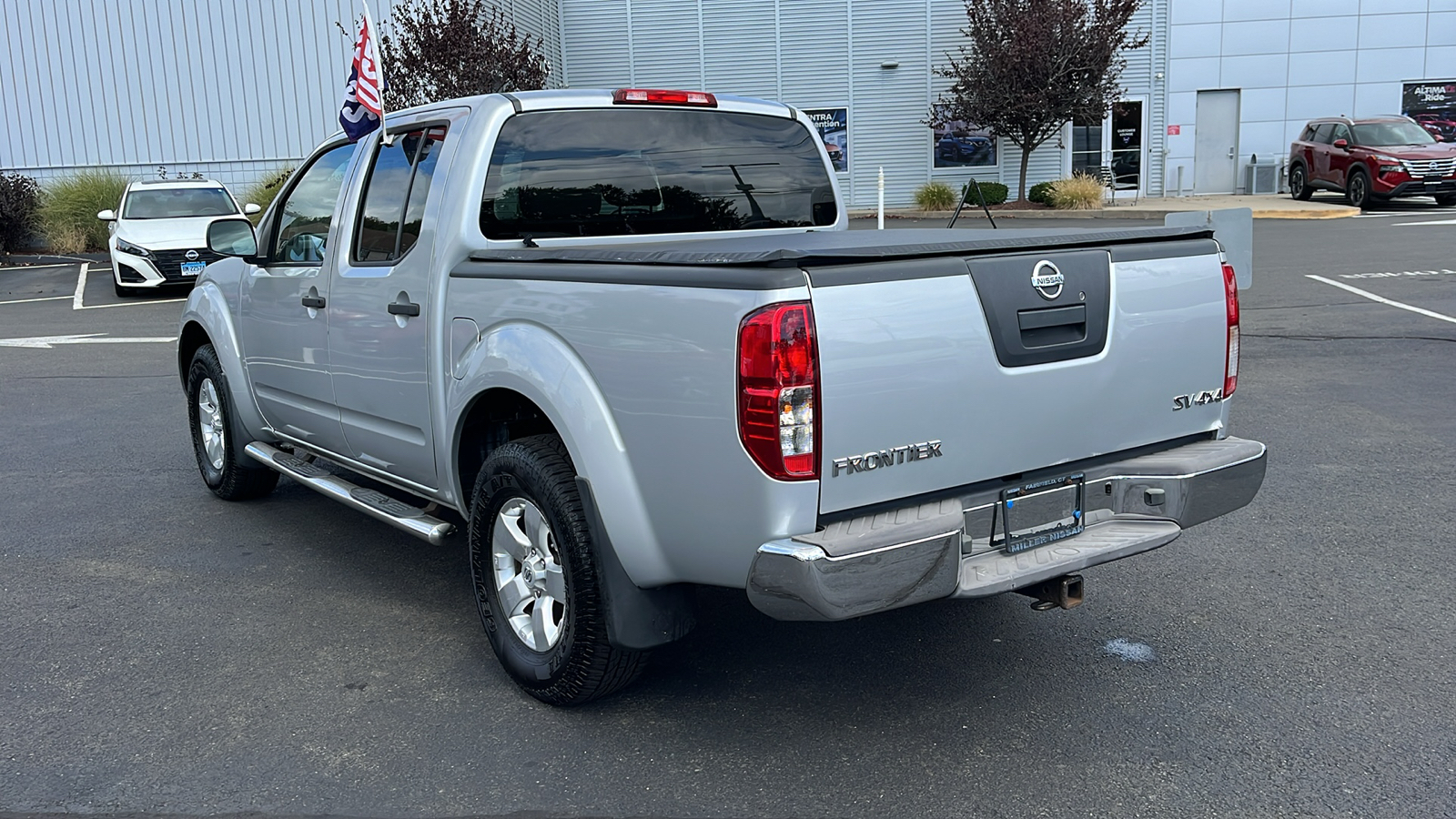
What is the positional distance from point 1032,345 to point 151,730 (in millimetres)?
2914

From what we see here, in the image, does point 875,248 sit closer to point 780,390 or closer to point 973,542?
point 780,390

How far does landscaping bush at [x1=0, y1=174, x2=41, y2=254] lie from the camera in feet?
79.0

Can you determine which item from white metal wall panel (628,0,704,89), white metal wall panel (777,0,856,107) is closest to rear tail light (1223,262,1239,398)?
white metal wall panel (777,0,856,107)

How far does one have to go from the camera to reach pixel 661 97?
474 centimetres

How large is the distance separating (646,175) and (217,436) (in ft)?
10.5

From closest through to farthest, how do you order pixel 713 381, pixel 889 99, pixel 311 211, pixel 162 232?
pixel 713 381 → pixel 311 211 → pixel 162 232 → pixel 889 99

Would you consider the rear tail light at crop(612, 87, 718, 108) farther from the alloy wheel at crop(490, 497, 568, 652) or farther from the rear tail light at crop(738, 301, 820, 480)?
the rear tail light at crop(738, 301, 820, 480)

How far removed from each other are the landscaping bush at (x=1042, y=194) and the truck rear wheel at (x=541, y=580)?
2525 cm

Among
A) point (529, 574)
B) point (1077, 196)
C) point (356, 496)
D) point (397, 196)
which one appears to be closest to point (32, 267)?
point (1077, 196)

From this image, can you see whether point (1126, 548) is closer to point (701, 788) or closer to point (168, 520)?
point (701, 788)

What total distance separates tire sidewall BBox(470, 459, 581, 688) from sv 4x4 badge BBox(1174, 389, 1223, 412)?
1919 mm

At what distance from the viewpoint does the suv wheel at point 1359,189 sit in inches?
974

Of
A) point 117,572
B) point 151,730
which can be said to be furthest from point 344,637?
point 117,572

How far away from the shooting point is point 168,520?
20.0 ft
